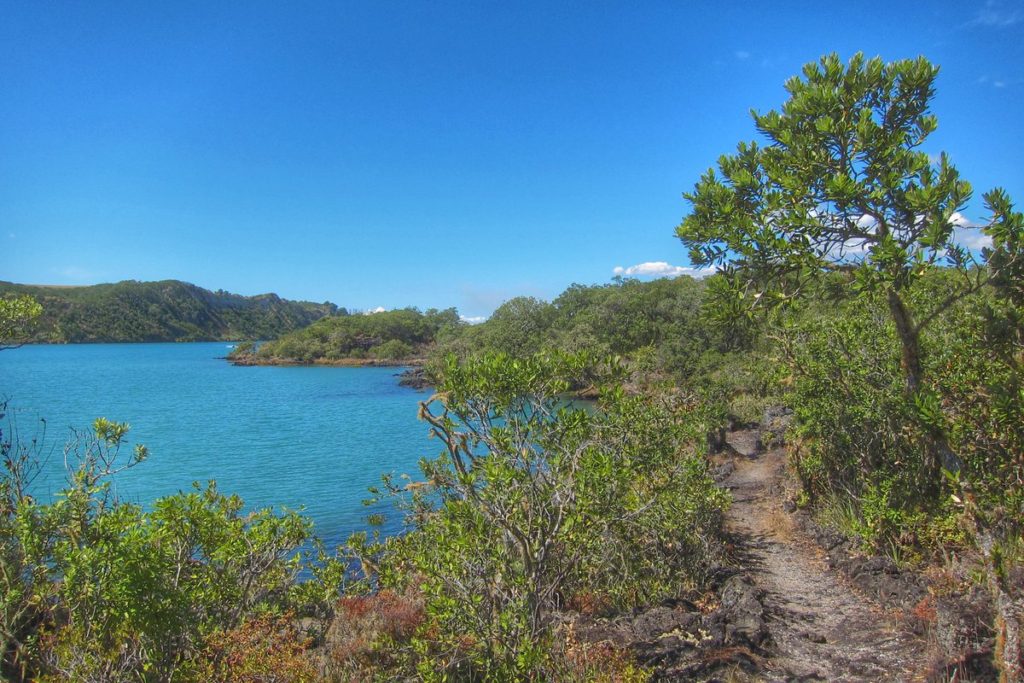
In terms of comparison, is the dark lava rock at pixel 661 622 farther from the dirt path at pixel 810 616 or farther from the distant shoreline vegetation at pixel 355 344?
the distant shoreline vegetation at pixel 355 344

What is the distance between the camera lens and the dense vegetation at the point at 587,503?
5.83 m

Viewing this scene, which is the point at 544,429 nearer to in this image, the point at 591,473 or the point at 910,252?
the point at 591,473

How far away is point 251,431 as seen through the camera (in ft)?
115

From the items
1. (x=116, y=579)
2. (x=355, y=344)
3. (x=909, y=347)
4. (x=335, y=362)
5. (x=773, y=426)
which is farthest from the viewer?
(x=355, y=344)

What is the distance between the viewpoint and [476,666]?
6406 mm

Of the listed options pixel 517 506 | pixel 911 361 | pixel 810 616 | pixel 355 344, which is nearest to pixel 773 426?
pixel 810 616

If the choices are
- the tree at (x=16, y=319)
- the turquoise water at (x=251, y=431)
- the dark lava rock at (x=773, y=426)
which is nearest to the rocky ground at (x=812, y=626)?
the turquoise water at (x=251, y=431)

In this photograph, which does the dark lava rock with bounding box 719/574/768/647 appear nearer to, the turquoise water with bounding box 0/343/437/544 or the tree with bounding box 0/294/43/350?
the turquoise water with bounding box 0/343/437/544

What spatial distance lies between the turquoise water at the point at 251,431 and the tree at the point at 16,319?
1428 millimetres

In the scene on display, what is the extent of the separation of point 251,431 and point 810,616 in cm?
3236

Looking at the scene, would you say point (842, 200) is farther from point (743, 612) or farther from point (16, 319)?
point (16, 319)

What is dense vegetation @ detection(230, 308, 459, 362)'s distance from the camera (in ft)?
343

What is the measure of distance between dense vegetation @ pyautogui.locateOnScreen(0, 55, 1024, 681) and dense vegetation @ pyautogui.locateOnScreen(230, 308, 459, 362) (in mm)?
87488

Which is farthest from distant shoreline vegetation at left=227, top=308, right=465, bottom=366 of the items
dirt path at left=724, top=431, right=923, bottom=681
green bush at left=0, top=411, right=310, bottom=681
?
green bush at left=0, top=411, right=310, bottom=681
